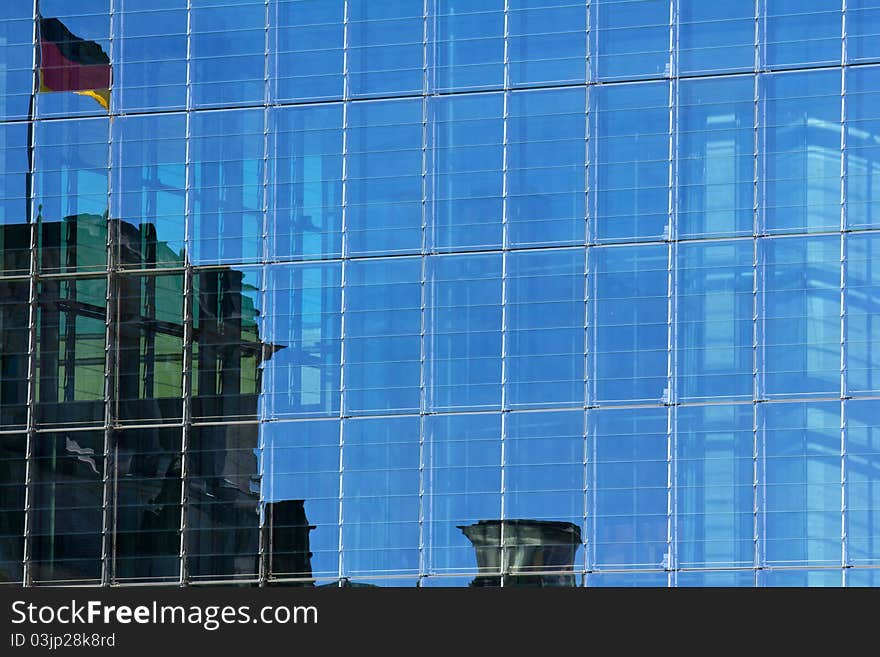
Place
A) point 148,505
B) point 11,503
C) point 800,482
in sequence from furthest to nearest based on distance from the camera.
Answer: point 11,503, point 148,505, point 800,482

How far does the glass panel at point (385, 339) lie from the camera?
1164 inches

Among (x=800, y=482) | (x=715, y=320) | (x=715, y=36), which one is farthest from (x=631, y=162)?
(x=800, y=482)

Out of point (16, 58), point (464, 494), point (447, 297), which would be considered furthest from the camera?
point (16, 58)

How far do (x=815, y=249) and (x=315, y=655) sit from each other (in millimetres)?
8016

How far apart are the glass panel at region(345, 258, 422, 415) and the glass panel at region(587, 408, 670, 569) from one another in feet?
8.28

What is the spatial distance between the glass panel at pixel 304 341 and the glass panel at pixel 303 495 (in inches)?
11.2

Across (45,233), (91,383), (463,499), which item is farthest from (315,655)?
(45,233)

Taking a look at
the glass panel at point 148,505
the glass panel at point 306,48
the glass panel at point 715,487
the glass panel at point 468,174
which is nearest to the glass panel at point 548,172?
the glass panel at point 468,174

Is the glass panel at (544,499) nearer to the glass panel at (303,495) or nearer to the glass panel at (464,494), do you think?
the glass panel at (464,494)

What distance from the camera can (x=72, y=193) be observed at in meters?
31.1

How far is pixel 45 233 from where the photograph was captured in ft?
102

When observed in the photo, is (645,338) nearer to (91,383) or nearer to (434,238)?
(434,238)

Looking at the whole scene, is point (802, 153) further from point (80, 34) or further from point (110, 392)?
point (80, 34)

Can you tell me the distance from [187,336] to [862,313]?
8.83 meters
